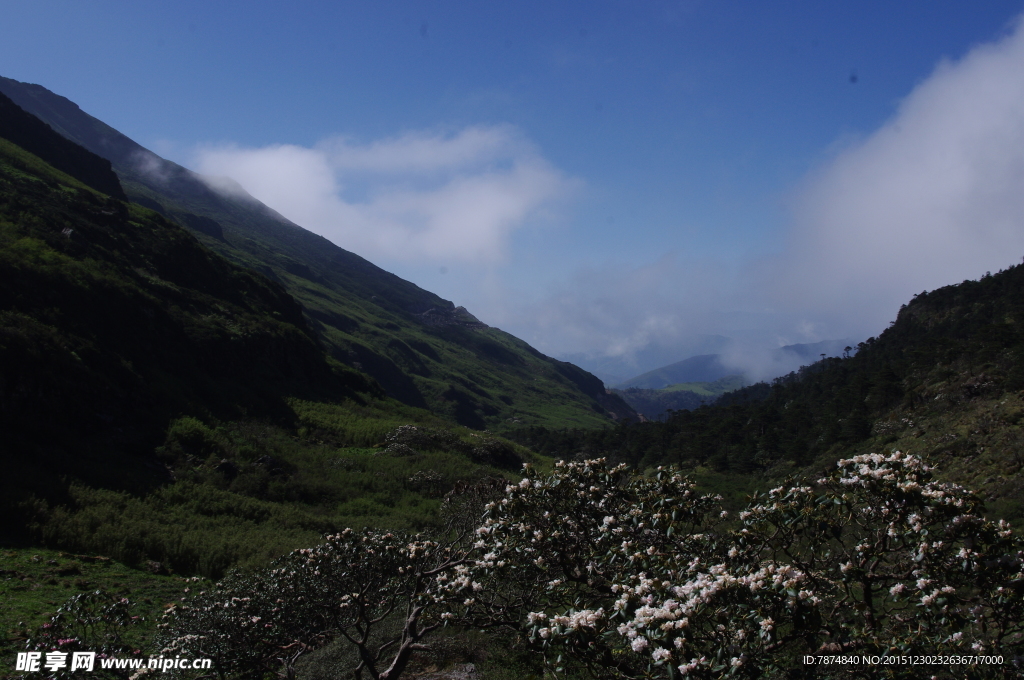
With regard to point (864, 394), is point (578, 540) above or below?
below

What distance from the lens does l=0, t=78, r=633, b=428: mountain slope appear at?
110 metres

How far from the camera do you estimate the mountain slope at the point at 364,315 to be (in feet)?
362

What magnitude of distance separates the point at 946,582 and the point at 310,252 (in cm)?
19552

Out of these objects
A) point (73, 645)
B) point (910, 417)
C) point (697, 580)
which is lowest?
point (73, 645)

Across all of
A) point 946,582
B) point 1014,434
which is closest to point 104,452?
point 946,582

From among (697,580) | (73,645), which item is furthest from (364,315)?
(697,580)

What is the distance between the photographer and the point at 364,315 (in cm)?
13500

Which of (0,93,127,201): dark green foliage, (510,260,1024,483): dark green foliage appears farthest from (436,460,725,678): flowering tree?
(0,93,127,201): dark green foliage

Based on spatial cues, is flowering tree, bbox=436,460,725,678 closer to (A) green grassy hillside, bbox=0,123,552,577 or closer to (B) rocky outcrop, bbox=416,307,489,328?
(A) green grassy hillside, bbox=0,123,552,577

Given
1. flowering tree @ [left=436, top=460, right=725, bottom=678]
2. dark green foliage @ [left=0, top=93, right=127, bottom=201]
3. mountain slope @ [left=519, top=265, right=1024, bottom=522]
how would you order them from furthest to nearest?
1. dark green foliage @ [left=0, top=93, right=127, bottom=201]
2. mountain slope @ [left=519, top=265, right=1024, bottom=522]
3. flowering tree @ [left=436, top=460, right=725, bottom=678]

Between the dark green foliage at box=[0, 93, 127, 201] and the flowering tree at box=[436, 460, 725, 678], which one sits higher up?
the dark green foliage at box=[0, 93, 127, 201]

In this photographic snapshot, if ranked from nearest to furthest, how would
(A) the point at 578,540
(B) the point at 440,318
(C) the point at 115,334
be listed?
1. (A) the point at 578,540
2. (C) the point at 115,334
3. (B) the point at 440,318

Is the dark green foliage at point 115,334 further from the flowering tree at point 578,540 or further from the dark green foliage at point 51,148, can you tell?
the flowering tree at point 578,540

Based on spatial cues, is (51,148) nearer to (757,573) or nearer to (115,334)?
(115,334)
